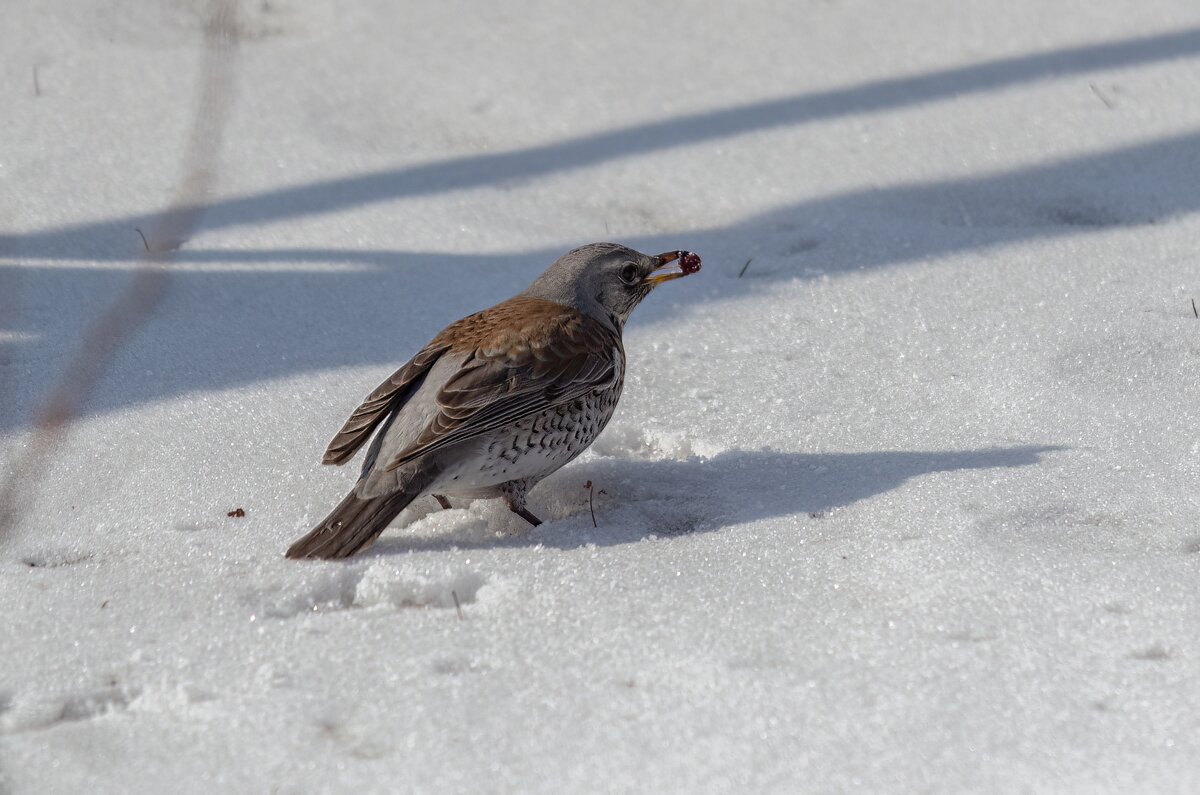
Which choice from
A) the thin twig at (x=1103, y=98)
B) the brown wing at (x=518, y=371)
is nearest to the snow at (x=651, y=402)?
the thin twig at (x=1103, y=98)

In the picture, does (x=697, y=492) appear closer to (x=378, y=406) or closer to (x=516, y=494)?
(x=516, y=494)

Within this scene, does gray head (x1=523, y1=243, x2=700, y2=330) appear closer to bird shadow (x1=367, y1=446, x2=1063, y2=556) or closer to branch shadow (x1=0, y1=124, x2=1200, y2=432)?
bird shadow (x1=367, y1=446, x2=1063, y2=556)

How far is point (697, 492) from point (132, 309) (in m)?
2.30

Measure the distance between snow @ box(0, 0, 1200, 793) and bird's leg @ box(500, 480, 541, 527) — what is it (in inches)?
3.1

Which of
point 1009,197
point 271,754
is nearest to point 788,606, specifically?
point 271,754

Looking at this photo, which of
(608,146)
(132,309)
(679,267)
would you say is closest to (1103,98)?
(608,146)

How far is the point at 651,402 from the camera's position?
4469 mm

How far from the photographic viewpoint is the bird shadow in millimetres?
3607

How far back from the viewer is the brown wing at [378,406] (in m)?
→ 3.69

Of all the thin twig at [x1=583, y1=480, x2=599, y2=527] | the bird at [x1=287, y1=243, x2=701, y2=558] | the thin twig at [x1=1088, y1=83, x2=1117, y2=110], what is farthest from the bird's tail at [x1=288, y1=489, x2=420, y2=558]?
the thin twig at [x1=1088, y1=83, x2=1117, y2=110]

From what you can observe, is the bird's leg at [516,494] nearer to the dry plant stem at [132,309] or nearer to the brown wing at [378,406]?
the brown wing at [378,406]

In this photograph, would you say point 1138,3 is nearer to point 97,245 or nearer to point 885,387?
point 885,387

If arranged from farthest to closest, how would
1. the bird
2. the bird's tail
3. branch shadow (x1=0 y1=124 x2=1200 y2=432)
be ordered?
branch shadow (x1=0 y1=124 x2=1200 y2=432) → the bird → the bird's tail

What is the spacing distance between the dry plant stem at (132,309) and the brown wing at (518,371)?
3.19ft
